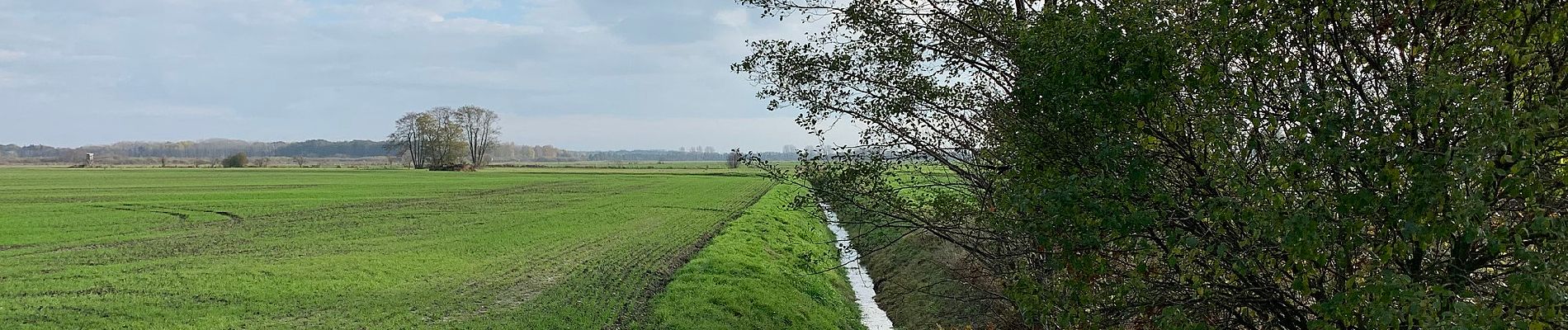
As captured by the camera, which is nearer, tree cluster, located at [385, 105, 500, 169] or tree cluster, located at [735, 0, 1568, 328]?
tree cluster, located at [735, 0, 1568, 328]

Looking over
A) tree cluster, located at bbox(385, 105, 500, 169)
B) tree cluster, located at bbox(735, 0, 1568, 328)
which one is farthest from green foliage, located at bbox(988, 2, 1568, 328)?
tree cluster, located at bbox(385, 105, 500, 169)

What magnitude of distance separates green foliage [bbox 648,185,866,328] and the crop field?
30.1 inches

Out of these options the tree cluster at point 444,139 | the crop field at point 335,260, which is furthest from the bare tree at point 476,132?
the crop field at point 335,260

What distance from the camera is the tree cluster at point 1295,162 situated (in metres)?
3.86

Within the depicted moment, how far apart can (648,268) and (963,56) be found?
1358 cm

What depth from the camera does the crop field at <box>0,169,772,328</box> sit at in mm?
16000

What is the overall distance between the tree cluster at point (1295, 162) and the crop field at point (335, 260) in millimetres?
10434

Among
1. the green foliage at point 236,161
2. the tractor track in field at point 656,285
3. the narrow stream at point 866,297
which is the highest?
the green foliage at point 236,161

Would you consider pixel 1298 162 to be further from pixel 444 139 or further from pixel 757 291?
pixel 444 139

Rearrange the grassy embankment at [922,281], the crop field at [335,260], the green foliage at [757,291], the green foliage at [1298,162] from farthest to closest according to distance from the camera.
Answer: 1. the crop field at [335,260]
2. the green foliage at [757,291]
3. the grassy embankment at [922,281]
4. the green foliage at [1298,162]

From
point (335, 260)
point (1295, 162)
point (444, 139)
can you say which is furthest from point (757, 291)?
point (444, 139)

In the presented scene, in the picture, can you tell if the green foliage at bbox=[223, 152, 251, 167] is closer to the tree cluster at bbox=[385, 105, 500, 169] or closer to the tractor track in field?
the tree cluster at bbox=[385, 105, 500, 169]

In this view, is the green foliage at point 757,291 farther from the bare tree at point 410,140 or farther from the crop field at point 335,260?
the bare tree at point 410,140

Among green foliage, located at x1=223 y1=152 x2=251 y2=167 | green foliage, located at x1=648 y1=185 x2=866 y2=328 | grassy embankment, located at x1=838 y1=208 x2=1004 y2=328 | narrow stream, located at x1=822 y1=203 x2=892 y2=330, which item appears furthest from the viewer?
green foliage, located at x1=223 y1=152 x2=251 y2=167
